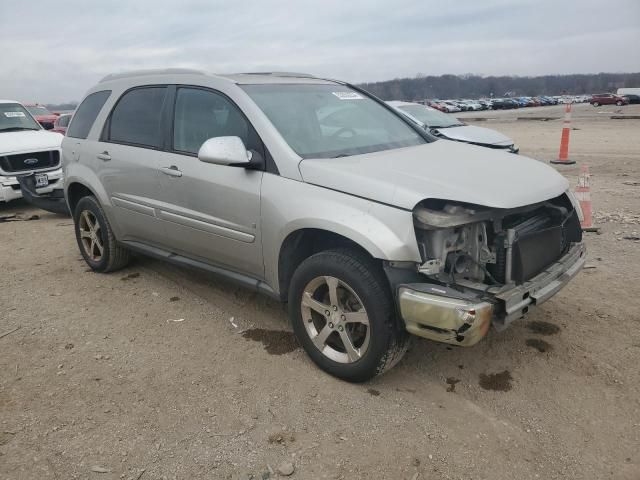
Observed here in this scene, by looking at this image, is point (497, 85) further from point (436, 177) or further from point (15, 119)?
point (436, 177)

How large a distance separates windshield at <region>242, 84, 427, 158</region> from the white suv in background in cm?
573

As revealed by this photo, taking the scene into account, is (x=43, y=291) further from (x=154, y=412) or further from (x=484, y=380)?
(x=484, y=380)

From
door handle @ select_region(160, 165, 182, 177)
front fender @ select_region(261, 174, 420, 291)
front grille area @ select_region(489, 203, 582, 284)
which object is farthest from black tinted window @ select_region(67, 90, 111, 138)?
front grille area @ select_region(489, 203, 582, 284)

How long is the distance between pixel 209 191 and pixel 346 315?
1316 millimetres

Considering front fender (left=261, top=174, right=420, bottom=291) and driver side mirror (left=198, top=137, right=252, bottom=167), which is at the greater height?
driver side mirror (left=198, top=137, right=252, bottom=167)

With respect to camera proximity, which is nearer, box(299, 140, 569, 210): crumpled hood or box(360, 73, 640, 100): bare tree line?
box(299, 140, 569, 210): crumpled hood

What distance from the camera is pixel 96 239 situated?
16.6 feet

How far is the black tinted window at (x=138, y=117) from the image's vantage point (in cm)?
415

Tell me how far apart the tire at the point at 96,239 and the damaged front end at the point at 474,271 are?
3.21 m

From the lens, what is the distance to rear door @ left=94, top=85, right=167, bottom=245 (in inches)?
163

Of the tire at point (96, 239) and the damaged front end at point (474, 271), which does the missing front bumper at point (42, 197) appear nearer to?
the tire at point (96, 239)

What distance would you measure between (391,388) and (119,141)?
3074 millimetres

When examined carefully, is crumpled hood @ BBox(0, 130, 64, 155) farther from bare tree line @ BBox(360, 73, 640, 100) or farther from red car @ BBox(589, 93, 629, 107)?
bare tree line @ BBox(360, 73, 640, 100)

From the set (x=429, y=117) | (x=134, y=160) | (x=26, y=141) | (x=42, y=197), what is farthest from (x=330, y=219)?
(x=429, y=117)
